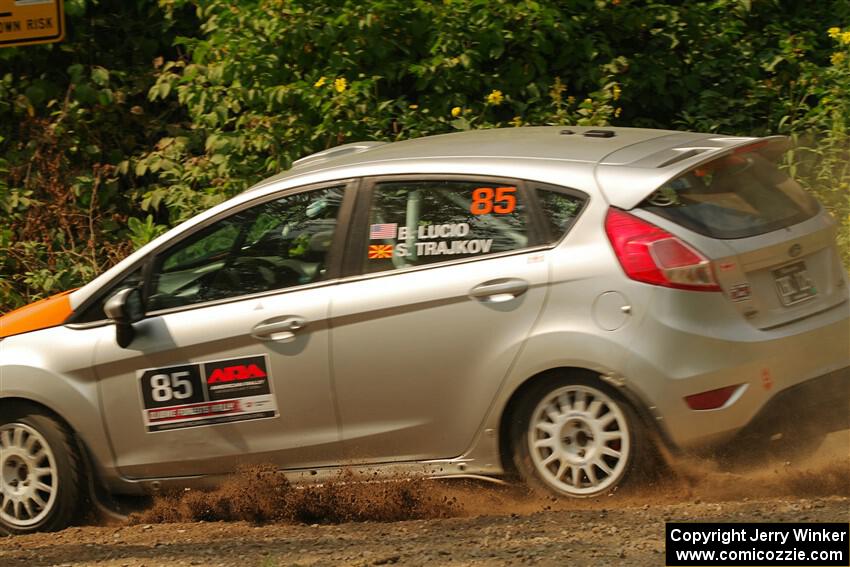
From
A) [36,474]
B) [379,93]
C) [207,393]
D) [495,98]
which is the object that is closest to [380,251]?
[207,393]

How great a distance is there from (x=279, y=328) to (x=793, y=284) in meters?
2.20

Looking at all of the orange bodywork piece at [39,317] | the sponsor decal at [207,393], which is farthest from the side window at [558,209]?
the orange bodywork piece at [39,317]

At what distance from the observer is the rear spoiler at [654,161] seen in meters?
5.04

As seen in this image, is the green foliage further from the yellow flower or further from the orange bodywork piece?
the orange bodywork piece

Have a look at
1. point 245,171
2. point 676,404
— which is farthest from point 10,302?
point 676,404

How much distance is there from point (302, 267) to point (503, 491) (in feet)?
4.37

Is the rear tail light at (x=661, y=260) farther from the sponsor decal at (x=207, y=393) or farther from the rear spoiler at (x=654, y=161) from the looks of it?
the sponsor decal at (x=207, y=393)

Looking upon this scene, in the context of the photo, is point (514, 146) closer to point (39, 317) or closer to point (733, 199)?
point (733, 199)

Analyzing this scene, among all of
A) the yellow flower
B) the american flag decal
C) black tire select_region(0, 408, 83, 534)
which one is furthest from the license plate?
the yellow flower

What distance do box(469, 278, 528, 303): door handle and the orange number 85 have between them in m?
0.32

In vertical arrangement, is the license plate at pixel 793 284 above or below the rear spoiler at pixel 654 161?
below

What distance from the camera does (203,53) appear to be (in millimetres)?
9141

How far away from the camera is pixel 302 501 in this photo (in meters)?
5.61

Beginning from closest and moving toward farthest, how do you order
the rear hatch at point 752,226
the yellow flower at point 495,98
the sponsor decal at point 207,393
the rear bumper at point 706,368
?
the rear bumper at point 706,368 → the rear hatch at point 752,226 → the sponsor decal at point 207,393 → the yellow flower at point 495,98
